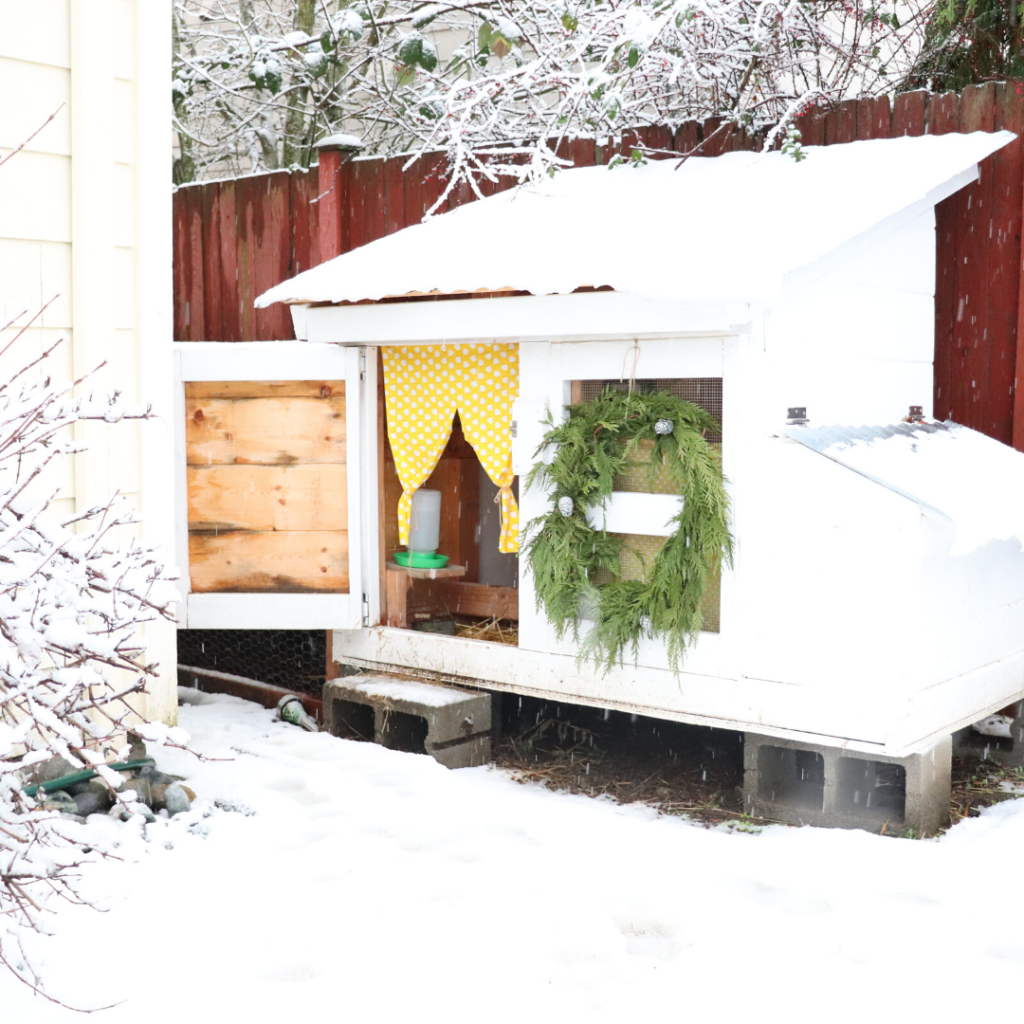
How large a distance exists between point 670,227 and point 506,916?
2474mm

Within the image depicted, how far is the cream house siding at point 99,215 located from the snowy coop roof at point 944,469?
219cm

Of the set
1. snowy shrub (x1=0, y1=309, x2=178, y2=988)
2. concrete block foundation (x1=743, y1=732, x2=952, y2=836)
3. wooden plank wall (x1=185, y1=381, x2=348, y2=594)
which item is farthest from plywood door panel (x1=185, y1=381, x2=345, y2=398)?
snowy shrub (x1=0, y1=309, x2=178, y2=988)

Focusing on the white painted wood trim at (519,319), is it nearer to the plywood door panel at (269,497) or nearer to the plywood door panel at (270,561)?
the plywood door panel at (269,497)

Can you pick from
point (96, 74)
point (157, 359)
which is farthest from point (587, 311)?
point (96, 74)

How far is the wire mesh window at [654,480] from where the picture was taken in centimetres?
431

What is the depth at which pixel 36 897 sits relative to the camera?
2.63 meters

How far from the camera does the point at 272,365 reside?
4977mm

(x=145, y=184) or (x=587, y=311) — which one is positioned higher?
(x=145, y=184)

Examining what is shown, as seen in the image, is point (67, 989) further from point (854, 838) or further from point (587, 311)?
point (587, 311)

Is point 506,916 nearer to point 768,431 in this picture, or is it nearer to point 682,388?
point 768,431

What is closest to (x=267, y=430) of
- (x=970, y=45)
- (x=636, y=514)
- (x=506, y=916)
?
(x=636, y=514)

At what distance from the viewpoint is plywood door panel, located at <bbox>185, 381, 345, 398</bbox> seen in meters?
5.00

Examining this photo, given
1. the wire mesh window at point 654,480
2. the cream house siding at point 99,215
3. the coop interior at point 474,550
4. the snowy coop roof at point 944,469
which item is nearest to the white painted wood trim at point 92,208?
the cream house siding at point 99,215

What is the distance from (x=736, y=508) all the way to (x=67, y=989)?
8.32 feet
